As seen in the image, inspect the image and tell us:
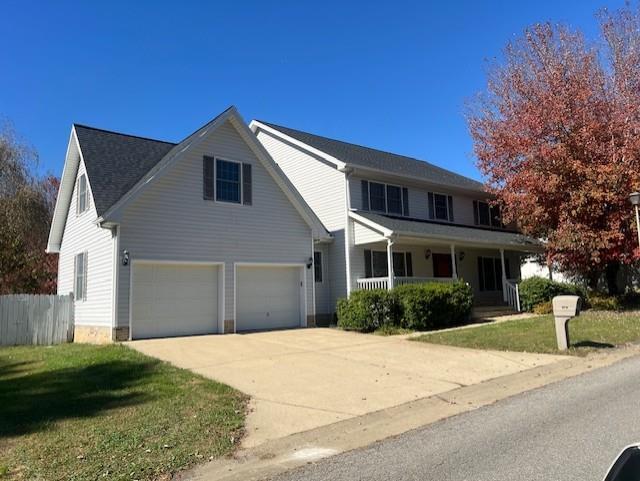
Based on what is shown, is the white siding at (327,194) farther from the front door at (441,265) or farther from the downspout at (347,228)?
the front door at (441,265)

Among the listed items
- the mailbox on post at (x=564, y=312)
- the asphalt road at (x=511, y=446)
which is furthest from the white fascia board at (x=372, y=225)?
the asphalt road at (x=511, y=446)

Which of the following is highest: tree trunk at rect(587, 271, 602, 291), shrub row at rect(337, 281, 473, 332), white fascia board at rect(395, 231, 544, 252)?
white fascia board at rect(395, 231, 544, 252)

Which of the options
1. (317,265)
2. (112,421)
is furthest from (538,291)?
(112,421)

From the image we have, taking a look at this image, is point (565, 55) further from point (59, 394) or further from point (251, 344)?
point (59, 394)

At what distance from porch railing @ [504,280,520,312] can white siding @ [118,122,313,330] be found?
8.71m

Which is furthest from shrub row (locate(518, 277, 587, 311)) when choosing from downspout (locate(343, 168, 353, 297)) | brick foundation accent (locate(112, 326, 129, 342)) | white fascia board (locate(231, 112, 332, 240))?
brick foundation accent (locate(112, 326, 129, 342))

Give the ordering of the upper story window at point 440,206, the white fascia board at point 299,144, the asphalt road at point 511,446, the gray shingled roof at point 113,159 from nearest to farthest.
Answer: the asphalt road at point 511,446 < the gray shingled roof at point 113,159 < the white fascia board at point 299,144 < the upper story window at point 440,206

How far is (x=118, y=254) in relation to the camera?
1381cm

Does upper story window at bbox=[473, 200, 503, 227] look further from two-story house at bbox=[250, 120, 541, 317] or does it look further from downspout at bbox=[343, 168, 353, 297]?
downspout at bbox=[343, 168, 353, 297]

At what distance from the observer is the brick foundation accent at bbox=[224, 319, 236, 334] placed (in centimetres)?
1566

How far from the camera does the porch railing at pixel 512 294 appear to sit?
20.4m

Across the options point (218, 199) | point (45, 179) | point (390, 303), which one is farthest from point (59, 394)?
point (45, 179)

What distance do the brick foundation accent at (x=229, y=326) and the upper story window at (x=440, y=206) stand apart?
1103 cm

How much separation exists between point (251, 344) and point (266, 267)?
14.8ft
